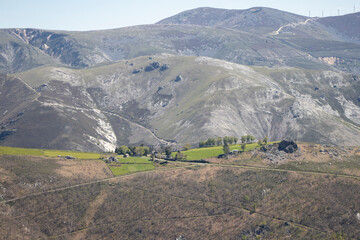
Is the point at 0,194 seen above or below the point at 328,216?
above

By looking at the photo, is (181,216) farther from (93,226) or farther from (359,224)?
(359,224)

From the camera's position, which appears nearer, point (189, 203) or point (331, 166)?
point (189, 203)

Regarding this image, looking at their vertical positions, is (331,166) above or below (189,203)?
above

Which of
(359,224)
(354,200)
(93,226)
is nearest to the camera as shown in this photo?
(359,224)

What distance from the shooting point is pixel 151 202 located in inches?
7264

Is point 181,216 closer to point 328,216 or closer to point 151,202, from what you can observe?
point 151,202

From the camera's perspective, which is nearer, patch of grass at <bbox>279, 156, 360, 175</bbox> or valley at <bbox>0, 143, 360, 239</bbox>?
valley at <bbox>0, 143, 360, 239</bbox>

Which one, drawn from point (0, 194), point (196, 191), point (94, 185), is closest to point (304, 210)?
point (196, 191)

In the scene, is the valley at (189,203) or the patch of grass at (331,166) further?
the patch of grass at (331,166)

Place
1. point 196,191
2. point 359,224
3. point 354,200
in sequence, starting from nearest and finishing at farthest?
point 359,224, point 354,200, point 196,191

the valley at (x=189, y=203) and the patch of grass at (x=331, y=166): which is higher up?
the patch of grass at (x=331, y=166)

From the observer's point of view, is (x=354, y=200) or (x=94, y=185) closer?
(x=354, y=200)

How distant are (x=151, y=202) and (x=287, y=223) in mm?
59594

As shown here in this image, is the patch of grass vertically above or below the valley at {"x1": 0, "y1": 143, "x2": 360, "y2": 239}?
above
